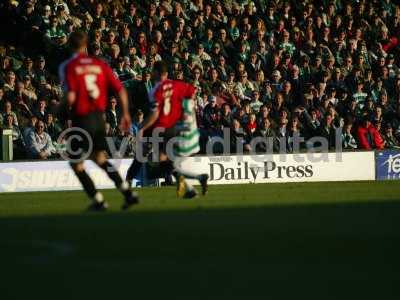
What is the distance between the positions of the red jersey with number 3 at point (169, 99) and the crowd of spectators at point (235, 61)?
5790 mm

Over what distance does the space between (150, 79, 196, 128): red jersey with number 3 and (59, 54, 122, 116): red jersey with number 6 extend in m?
3.41

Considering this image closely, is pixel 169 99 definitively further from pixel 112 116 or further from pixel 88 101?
pixel 112 116

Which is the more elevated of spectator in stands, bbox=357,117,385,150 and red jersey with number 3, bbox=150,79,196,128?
red jersey with number 3, bbox=150,79,196,128

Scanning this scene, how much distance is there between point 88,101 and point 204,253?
18.4 ft

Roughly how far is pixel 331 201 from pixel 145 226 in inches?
213

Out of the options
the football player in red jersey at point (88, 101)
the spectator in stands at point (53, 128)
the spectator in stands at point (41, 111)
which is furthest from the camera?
the spectator in stands at point (53, 128)

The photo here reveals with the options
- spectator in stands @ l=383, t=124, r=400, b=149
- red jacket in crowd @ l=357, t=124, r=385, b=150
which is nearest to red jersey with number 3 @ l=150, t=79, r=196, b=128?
red jacket in crowd @ l=357, t=124, r=385, b=150

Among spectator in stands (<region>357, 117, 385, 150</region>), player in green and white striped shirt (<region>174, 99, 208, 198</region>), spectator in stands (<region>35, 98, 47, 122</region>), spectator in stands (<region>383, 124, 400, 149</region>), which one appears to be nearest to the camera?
player in green and white striped shirt (<region>174, 99, 208, 198</region>)

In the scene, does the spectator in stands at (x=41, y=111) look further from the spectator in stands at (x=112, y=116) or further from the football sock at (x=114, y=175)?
the football sock at (x=114, y=175)

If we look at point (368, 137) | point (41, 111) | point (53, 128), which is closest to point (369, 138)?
point (368, 137)

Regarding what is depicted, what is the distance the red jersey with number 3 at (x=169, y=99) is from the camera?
17766 millimetres

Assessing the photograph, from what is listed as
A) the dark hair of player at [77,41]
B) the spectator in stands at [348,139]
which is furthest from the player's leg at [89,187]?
the spectator in stands at [348,139]

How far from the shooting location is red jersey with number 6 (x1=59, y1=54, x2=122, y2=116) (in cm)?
1410

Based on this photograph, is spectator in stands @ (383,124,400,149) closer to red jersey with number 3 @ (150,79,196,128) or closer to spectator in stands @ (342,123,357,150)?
spectator in stands @ (342,123,357,150)
